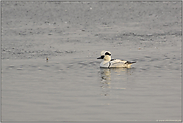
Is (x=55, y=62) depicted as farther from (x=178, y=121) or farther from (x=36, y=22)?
(x=36, y=22)

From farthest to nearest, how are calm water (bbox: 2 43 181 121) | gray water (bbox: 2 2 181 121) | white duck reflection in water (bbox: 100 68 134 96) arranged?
white duck reflection in water (bbox: 100 68 134 96) → gray water (bbox: 2 2 181 121) → calm water (bbox: 2 43 181 121)

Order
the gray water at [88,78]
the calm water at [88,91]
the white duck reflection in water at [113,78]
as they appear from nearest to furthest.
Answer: the calm water at [88,91] → the gray water at [88,78] → the white duck reflection in water at [113,78]

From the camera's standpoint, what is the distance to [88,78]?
14.2 m

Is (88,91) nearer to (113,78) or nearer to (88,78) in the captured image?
(88,78)

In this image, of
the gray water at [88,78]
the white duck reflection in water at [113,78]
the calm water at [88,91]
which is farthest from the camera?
the white duck reflection in water at [113,78]

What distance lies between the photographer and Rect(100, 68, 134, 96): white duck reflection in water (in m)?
12.4

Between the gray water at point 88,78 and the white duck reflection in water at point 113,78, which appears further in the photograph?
the white duck reflection in water at point 113,78

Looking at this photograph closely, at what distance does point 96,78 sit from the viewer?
1439 cm

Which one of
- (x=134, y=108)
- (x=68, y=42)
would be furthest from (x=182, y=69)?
(x=68, y=42)

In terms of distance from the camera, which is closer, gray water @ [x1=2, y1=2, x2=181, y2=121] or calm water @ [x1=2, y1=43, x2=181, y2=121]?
calm water @ [x1=2, y1=43, x2=181, y2=121]

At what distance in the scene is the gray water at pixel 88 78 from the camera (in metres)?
9.48

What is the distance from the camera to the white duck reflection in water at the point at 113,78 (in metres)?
12.4

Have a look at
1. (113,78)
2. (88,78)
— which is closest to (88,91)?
(88,78)

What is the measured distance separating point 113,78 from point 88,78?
99cm
